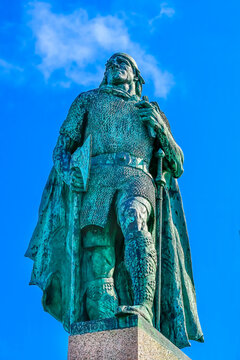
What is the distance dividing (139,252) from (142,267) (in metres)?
0.19

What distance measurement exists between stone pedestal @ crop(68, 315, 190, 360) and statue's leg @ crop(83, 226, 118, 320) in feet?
3.18

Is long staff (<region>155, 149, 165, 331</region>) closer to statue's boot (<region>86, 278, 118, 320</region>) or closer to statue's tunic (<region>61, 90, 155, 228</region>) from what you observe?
statue's tunic (<region>61, 90, 155, 228</region>)

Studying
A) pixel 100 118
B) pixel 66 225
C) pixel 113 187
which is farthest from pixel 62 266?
pixel 100 118

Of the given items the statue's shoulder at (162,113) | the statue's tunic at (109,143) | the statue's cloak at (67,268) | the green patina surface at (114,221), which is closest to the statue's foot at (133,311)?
the green patina surface at (114,221)

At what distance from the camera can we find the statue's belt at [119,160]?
9.78m

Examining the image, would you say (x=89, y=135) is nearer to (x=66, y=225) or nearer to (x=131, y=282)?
(x=66, y=225)

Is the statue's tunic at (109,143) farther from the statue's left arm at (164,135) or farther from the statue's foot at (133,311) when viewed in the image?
the statue's foot at (133,311)

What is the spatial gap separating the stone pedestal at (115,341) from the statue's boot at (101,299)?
3.08 feet

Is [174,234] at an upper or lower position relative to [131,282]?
upper

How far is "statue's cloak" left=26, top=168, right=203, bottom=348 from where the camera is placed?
9633mm

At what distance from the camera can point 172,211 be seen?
10477mm

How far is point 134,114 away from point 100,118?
473mm

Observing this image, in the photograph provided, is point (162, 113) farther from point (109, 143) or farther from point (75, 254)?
point (75, 254)

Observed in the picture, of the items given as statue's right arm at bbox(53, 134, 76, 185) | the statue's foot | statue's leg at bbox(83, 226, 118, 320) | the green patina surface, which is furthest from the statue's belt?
the statue's foot
